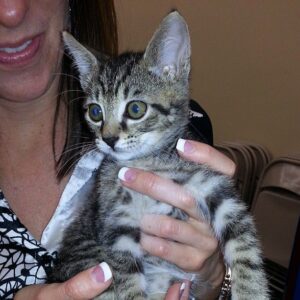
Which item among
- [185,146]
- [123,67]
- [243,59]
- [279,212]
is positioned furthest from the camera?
[243,59]

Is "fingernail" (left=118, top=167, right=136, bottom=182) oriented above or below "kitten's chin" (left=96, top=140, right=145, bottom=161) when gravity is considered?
below

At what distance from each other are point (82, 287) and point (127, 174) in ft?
0.82

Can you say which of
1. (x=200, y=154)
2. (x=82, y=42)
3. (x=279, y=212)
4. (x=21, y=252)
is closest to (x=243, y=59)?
(x=279, y=212)

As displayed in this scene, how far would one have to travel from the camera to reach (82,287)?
0.95 m

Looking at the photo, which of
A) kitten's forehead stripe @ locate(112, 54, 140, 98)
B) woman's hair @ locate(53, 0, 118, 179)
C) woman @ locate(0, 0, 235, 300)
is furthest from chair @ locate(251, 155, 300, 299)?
kitten's forehead stripe @ locate(112, 54, 140, 98)

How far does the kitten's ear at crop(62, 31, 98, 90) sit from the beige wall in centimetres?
130

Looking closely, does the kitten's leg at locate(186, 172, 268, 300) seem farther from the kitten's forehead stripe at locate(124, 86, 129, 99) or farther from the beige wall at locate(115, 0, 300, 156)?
the beige wall at locate(115, 0, 300, 156)

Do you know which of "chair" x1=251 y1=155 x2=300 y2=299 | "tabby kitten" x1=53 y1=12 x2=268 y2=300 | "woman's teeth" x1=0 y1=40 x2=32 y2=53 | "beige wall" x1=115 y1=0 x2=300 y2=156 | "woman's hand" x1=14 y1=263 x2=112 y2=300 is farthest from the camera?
"beige wall" x1=115 y1=0 x2=300 y2=156

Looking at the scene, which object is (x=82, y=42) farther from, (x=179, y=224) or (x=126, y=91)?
(x=179, y=224)

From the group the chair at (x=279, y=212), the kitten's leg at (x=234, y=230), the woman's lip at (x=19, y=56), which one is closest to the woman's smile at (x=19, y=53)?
the woman's lip at (x=19, y=56)

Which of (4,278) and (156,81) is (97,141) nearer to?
(156,81)

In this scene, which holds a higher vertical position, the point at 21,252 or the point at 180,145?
the point at 180,145

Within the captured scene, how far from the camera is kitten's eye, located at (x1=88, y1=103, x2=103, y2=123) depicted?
1140 mm

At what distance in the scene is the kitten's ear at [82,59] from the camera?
47.0 inches
